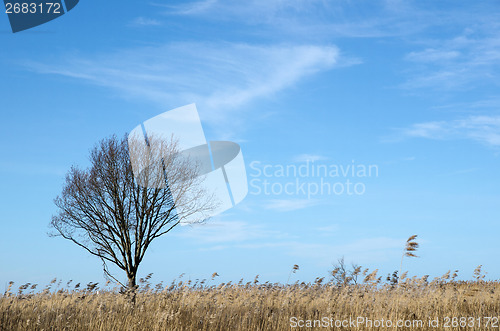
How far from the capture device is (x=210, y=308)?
33.9 ft

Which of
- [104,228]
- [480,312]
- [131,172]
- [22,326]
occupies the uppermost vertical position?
[131,172]

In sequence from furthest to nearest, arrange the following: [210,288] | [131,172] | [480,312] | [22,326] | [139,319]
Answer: [131,172] < [210,288] < [480,312] < [139,319] < [22,326]

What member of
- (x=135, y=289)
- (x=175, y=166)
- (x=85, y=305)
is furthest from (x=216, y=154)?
(x=85, y=305)

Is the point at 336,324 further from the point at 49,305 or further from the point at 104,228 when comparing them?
the point at 104,228

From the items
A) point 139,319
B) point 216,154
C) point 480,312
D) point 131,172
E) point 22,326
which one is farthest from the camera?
point 131,172

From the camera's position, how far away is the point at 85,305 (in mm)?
10000

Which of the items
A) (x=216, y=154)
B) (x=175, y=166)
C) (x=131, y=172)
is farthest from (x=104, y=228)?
(x=216, y=154)

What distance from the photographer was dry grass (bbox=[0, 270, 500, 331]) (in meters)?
8.91

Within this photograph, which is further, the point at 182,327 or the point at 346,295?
the point at 346,295

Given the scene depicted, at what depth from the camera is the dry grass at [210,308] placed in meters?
8.91

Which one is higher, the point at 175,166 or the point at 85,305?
the point at 175,166

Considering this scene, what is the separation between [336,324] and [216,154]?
1083cm

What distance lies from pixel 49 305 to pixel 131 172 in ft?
44.9

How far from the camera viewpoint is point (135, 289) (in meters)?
11.4
